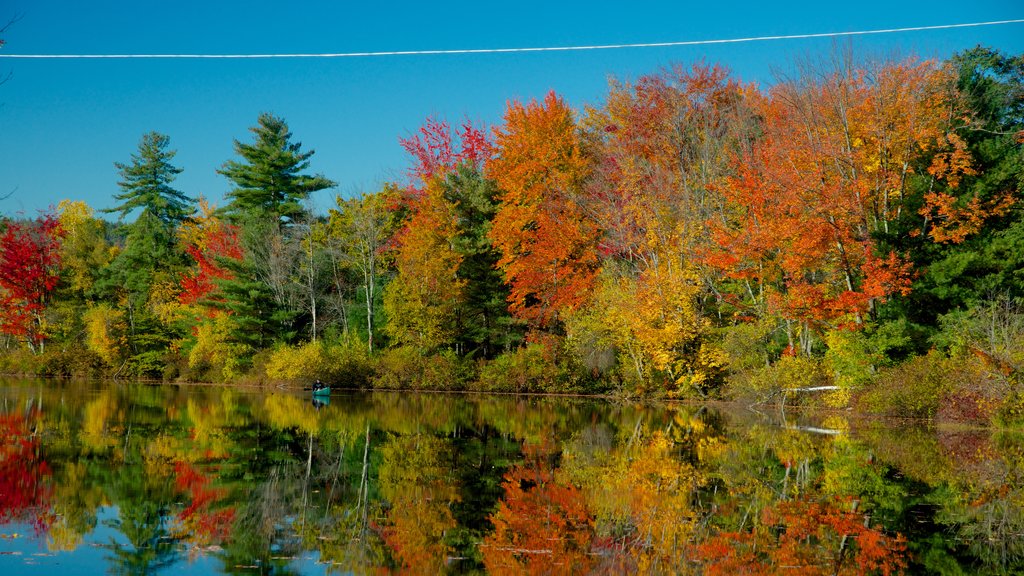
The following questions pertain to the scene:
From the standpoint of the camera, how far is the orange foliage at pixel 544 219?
120 ft

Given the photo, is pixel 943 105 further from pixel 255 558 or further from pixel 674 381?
pixel 255 558

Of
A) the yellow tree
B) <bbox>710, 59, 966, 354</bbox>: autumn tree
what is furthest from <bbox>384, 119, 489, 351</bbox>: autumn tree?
<bbox>710, 59, 966, 354</bbox>: autumn tree

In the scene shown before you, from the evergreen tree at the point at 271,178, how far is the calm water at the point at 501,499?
28.0 metres

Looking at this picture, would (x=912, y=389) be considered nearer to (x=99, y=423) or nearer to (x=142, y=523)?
(x=142, y=523)

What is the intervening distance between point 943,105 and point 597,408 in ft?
50.0

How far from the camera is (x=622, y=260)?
36.0 metres

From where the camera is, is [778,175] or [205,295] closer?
[778,175]

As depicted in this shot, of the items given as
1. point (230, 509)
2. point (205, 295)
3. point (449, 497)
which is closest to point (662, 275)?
point (449, 497)

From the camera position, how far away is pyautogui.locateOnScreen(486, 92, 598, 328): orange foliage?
36.5 m

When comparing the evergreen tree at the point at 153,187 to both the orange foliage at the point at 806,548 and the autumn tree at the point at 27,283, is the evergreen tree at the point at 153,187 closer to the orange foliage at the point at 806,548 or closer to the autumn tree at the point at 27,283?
the autumn tree at the point at 27,283

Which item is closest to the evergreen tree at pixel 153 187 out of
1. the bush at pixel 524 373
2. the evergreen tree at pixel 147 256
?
the evergreen tree at pixel 147 256

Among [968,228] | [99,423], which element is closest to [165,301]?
[99,423]

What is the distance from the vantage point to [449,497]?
12195 millimetres

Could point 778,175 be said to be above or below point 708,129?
below
